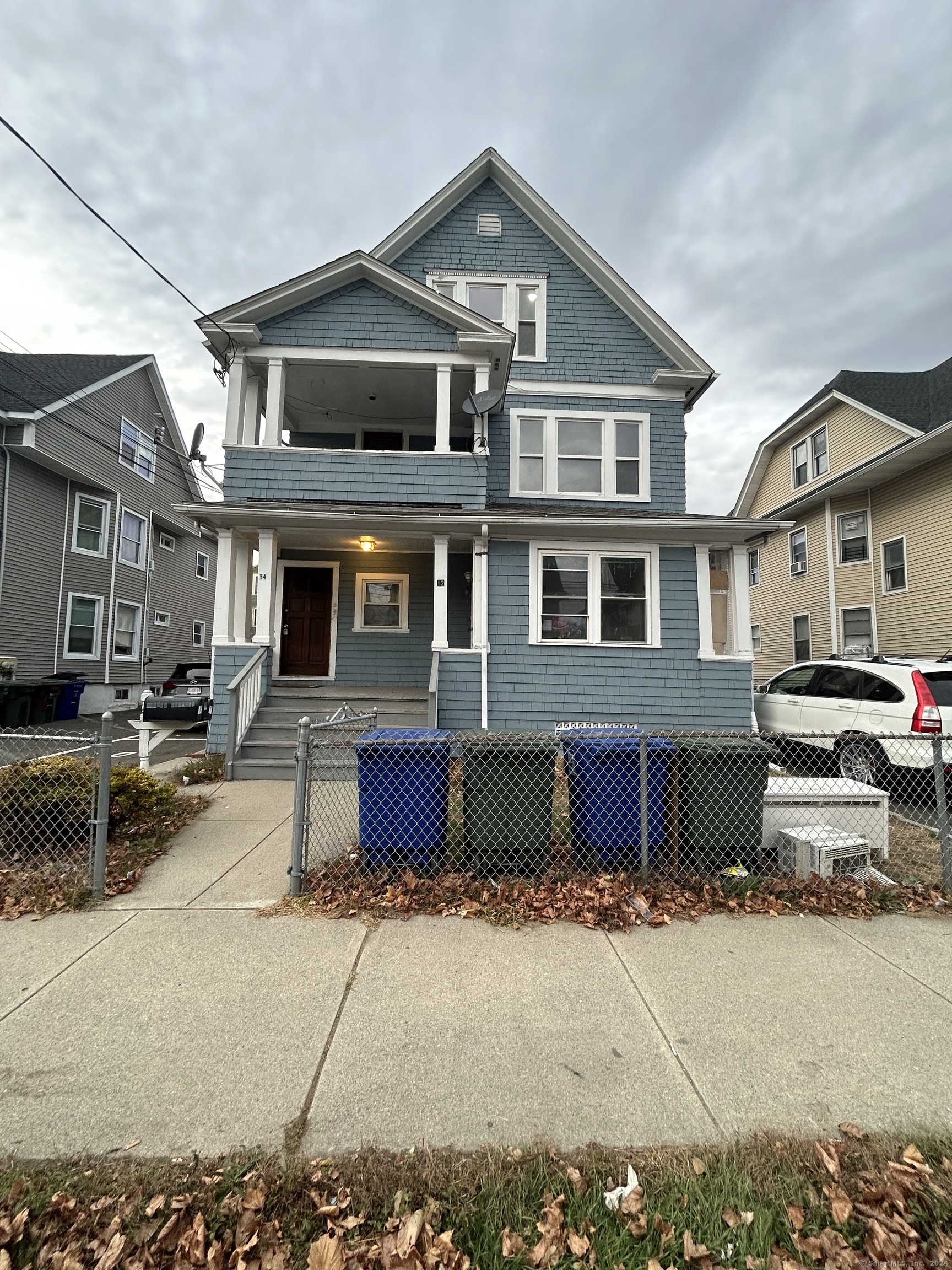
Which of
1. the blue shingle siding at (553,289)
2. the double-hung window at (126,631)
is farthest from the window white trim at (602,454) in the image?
the double-hung window at (126,631)

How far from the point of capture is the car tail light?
6.62 m

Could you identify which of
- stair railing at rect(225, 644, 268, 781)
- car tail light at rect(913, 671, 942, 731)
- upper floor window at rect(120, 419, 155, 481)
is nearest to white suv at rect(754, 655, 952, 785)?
car tail light at rect(913, 671, 942, 731)

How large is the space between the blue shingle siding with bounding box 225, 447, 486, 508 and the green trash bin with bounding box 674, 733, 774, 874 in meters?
6.29

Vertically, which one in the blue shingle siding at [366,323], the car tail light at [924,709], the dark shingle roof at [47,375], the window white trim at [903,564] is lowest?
the car tail light at [924,709]

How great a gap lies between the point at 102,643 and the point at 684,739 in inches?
719

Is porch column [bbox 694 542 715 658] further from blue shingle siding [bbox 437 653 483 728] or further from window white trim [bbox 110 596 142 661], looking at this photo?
window white trim [bbox 110 596 142 661]

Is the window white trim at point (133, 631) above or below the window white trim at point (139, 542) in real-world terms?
below

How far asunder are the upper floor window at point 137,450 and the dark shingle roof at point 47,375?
166cm

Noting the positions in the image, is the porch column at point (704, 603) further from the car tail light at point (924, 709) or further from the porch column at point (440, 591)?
the porch column at point (440, 591)

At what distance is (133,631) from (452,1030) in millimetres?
19887

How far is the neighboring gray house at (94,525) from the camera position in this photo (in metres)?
14.7

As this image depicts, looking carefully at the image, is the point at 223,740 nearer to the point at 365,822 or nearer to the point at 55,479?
the point at 365,822

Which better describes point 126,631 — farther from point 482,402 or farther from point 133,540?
point 482,402

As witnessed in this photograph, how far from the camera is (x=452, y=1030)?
2615 mm
